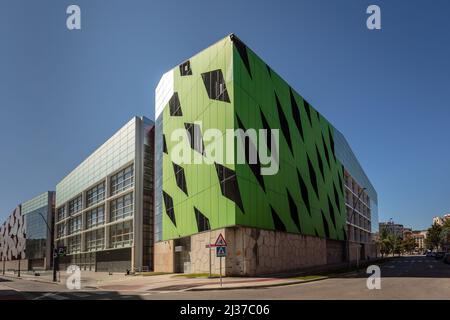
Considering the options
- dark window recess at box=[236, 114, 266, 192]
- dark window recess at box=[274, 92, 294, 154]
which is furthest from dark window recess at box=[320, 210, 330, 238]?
dark window recess at box=[236, 114, 266, 192]

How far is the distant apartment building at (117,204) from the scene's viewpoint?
5656cm

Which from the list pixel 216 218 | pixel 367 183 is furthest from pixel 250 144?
pixel 367 183

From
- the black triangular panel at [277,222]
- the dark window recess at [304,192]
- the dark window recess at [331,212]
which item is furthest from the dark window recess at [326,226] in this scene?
the black triangular panel at [277,222]

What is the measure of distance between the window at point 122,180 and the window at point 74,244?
21172 millimetres

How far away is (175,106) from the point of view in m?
47.8

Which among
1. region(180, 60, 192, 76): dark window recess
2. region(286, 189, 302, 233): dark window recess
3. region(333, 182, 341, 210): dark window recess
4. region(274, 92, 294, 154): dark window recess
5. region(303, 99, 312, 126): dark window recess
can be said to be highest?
region(180, 60, 192, 76): dark window recess

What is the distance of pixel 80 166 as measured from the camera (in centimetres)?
8200

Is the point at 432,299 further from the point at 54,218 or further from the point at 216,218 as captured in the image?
the point at 54,218

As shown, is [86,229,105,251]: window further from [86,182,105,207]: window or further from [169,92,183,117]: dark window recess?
[169,92,183,117]: dark window recess

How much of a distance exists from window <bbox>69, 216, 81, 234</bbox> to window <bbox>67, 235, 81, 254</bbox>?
1394mm

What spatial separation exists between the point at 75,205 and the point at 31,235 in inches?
1509

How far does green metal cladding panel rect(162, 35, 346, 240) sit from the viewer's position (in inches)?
1374

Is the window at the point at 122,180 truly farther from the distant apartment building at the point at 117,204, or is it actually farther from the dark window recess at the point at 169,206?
the dark window recess at the point at 169,206

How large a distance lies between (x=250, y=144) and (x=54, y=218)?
83.4 m
